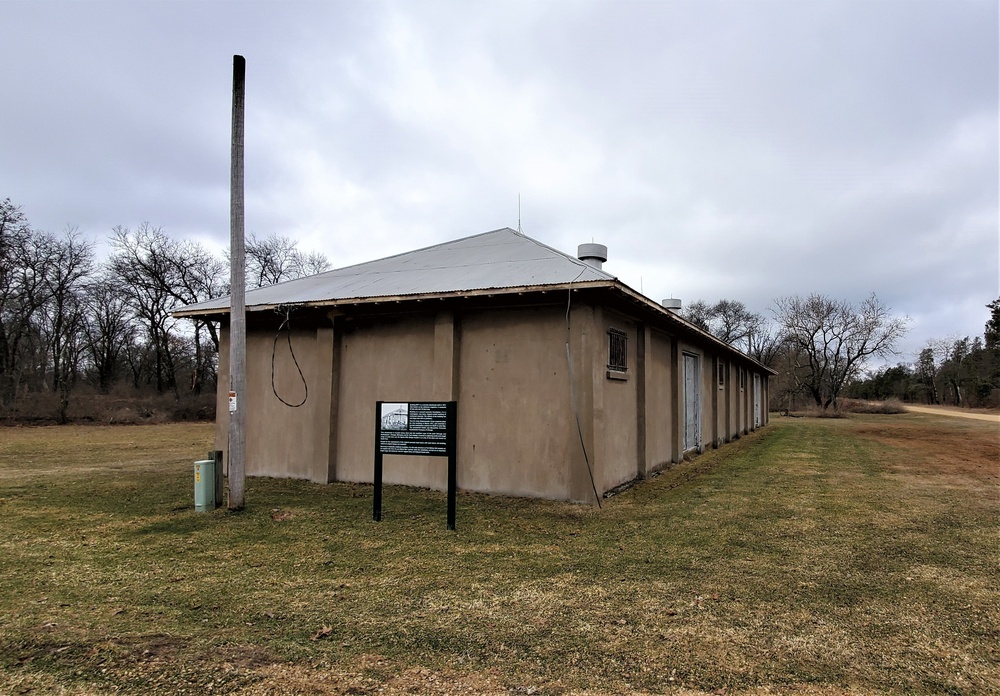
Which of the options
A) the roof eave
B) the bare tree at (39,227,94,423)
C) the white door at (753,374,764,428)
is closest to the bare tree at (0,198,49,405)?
the bare tree at (39,227,94,423)

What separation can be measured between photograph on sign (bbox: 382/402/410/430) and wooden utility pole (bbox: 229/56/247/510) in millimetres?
1807

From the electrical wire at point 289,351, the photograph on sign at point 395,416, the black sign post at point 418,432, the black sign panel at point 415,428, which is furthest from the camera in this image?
the electrical wire at point 289,351

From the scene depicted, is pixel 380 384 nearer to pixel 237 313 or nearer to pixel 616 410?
pixel 237 313

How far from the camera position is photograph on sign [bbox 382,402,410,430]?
21.0 feet

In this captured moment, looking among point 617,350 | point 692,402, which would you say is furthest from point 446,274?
point 692,402

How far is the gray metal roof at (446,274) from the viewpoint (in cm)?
772

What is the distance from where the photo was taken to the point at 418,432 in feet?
20.7

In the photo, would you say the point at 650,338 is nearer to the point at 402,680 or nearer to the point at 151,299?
the point at 402,680

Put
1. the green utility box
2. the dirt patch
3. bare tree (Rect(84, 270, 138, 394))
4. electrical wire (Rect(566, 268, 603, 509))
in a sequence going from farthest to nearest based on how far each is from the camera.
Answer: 1. bare tree (Rect(84, 270, 138, 394))
2. the dirt patch
3. electrical wire (Rect(566, 268, 603, 509))
4. the green utility box

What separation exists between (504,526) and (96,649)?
3.80 m

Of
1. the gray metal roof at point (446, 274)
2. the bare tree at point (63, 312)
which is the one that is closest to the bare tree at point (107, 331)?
the bare tree at point (63, 312)

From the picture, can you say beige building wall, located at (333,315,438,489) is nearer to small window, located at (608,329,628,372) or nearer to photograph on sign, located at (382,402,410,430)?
photograph on sign, located at (382,402,410,430)

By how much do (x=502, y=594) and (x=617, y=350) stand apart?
502 cm

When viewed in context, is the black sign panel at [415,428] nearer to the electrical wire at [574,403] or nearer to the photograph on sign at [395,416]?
the photograph on sign at [395,416]
